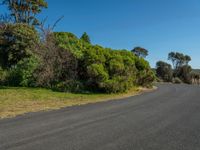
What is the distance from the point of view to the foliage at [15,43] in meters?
22.4

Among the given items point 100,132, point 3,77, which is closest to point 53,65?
point 3,77

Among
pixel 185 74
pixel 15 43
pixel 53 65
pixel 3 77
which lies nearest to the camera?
pixel 53 65

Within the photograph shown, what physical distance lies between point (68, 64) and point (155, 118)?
13280 millimetres

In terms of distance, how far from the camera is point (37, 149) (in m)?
5.71

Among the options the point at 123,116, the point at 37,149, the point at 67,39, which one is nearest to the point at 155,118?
the point at 123,116

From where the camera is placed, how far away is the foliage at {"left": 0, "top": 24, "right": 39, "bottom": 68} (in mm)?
22422

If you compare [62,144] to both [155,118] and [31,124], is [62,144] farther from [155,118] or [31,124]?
[155,118]

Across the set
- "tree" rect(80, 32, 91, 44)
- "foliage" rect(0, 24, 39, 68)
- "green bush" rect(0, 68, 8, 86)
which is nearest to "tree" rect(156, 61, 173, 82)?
"tree" rect(80, 32, 91, 44)

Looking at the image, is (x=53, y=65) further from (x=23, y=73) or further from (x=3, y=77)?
(x=3, y=77)

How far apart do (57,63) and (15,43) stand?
13.3 ft

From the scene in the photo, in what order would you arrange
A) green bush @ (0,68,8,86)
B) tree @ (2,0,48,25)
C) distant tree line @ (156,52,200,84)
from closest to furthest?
green bush @ (0,68,8,86) < tree @ (2,0,48,25) < distant tree line @ (156,52,200,84)

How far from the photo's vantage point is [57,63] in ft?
71.3

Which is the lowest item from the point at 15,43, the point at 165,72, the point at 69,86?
the point at 69,86

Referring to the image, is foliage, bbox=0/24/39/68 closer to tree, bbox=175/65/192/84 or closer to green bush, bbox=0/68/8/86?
green bush, bbox=0/68/8/86
